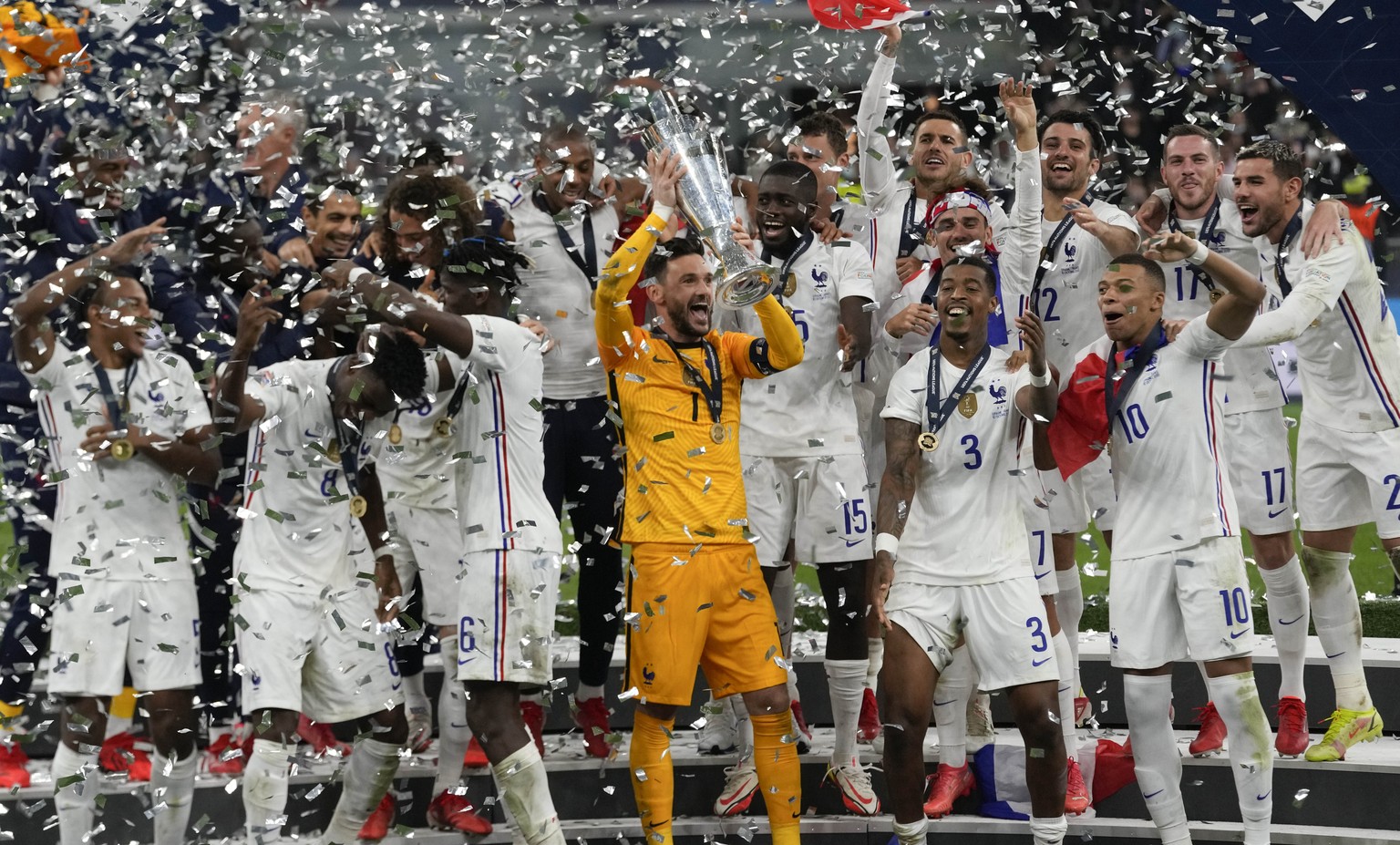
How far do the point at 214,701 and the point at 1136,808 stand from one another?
12.3 ft

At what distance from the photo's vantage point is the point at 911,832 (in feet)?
17.6

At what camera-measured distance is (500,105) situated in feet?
29.0

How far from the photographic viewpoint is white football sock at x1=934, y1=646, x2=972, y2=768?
5.86 metres

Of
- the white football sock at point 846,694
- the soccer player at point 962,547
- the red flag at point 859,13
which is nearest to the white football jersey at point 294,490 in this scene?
the white football sock at point 846,694

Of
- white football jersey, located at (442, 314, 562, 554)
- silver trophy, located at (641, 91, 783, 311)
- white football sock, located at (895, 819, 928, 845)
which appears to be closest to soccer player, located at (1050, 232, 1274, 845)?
white football sock, located at (895, 819, 928, 845)

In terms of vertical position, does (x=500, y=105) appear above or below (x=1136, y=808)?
above

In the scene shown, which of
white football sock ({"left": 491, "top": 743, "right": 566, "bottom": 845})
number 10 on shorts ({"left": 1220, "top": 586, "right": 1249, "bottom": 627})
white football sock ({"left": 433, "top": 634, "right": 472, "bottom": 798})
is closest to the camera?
number 10 on shorts ({"left": 1220, "top": 586, "right": 1249, "bottom": 627})

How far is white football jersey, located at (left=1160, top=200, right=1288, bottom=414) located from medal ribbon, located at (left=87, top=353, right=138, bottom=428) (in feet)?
13.1

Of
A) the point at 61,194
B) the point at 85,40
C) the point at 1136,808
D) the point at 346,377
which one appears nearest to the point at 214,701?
→ the point at 346,377

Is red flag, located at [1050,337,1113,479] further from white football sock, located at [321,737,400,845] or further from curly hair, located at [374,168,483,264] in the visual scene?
white football sock, located at [321,737,400,845]

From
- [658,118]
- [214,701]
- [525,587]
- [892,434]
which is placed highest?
[658,118]

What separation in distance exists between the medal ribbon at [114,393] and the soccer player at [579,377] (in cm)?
156

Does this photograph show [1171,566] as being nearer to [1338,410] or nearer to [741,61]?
[1338,410]

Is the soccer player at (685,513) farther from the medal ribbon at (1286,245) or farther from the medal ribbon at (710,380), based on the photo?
the medal ribbon at (1286,245)
